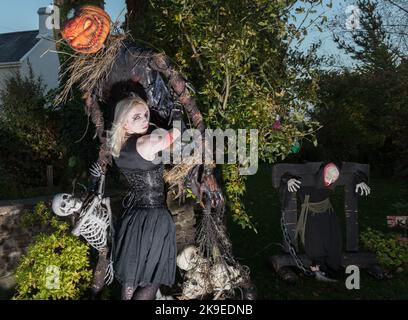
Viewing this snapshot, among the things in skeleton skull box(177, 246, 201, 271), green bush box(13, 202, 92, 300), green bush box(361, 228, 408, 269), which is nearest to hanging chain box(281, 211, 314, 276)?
green bush box(361, 228, 408, 269)

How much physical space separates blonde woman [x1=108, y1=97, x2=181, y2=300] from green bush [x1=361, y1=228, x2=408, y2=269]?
3686 mm

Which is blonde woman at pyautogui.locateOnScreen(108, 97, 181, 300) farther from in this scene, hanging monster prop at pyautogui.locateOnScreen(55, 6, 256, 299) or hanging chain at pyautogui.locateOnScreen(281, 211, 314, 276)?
hanging chain at pyautogui.locateOnScreen(281, 211, 314, 276)

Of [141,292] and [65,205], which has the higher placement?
[65,205]

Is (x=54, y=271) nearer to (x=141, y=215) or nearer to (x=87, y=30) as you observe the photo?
(x=141, y=215)

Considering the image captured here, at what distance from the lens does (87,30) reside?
3699 mm

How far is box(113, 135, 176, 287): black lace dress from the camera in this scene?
3.66 meters

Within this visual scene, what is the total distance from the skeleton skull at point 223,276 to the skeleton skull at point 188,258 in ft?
0.63

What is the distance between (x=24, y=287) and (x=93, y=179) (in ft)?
3.84

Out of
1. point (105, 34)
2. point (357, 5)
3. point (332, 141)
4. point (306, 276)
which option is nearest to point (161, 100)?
point (105, 34)

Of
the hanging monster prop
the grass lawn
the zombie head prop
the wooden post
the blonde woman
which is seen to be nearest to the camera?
the blonde woman

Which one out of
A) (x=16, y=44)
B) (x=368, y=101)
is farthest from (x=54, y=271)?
(x=16, y=44)

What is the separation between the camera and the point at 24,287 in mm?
4223

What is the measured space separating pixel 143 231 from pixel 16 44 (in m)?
20.3

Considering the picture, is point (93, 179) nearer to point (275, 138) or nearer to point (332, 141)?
point (275, 138)
